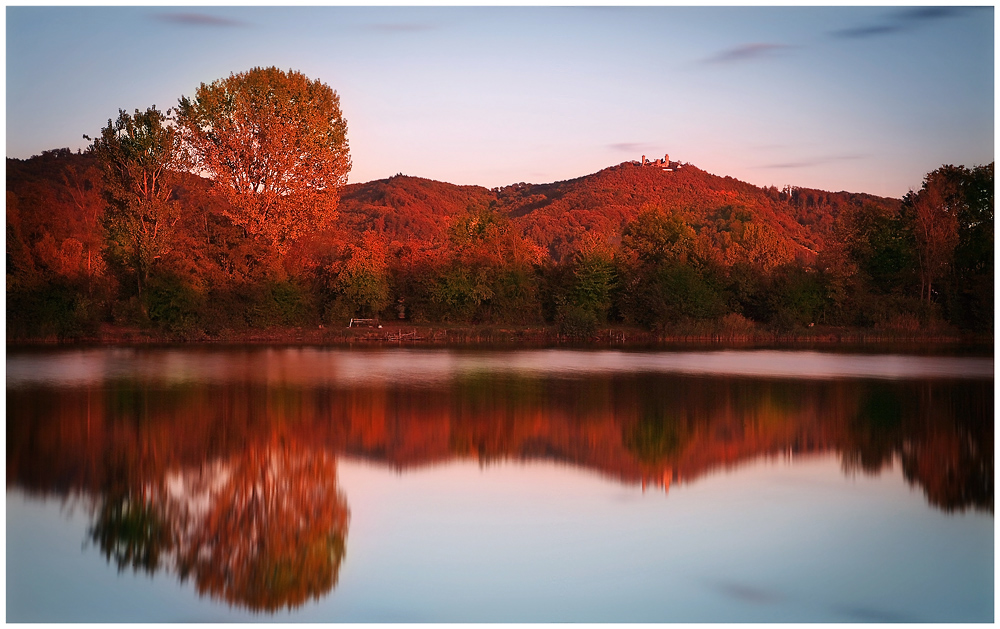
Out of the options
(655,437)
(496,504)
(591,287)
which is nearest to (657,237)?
(591,287)

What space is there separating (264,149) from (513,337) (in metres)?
12.2

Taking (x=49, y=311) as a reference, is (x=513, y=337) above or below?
below

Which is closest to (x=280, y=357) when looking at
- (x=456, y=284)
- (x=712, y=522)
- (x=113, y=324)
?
(x=113, y=324)

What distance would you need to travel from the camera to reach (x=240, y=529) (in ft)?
30.7

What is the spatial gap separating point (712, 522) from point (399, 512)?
10.9 feet

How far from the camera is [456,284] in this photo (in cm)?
4034

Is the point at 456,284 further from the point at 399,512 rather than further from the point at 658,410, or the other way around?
the point at 399,512

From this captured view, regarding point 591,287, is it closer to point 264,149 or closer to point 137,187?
point 264,149

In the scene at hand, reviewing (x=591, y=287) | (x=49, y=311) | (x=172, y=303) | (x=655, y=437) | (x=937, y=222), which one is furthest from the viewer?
(x=591, y=287)

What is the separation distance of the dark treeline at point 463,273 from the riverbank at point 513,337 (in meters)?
0.31

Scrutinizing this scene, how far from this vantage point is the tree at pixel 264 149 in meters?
35.4

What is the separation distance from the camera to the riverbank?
3408 centimetres

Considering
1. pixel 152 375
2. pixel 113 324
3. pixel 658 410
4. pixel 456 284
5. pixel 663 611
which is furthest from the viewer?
pixel 456 284

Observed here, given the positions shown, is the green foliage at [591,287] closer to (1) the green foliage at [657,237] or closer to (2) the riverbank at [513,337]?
(2) the riverbank at [513,337]
